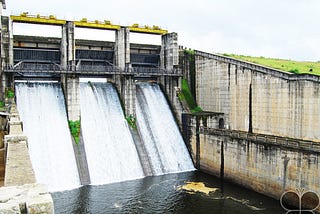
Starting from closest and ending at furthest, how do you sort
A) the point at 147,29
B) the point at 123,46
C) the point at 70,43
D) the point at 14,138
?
the point at 14,138 → the point at 70,43 → the point at 123,46 → the point at 147,29

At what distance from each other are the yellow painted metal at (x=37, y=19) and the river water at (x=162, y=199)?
1850 cm

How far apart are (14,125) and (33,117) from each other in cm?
1310

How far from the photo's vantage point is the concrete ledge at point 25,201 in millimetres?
5940

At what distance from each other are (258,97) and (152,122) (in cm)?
1273

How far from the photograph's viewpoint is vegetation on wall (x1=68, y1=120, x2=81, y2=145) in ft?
103

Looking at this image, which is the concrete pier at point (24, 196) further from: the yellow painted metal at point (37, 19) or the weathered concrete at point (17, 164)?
the yellow painted metal at point (37, 19)

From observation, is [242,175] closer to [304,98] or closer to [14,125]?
[304,98]

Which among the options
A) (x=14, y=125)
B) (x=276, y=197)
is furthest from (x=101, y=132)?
(x=276, y=197)

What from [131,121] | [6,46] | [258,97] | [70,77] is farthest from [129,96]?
[258,97]

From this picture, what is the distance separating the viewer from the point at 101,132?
109ft

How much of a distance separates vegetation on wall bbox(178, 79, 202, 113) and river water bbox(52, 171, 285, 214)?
1113 centimetres

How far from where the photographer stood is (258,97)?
96.4 feet

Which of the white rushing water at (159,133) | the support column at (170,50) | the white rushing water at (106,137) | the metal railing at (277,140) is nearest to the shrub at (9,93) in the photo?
the white rushing water at (106,137)

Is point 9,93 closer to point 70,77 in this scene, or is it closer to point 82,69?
point 70,77
